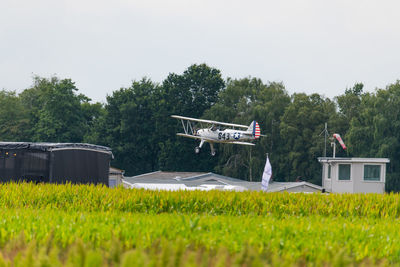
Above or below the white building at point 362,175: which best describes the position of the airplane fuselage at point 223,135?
above

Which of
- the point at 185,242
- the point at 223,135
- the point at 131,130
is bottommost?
the point at 185,242

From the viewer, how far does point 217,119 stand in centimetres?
8862

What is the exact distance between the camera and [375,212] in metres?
18.8

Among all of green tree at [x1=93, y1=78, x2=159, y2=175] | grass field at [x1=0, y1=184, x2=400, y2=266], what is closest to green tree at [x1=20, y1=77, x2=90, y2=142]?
green tree at [x1=93, y1=78, x2=159, y2=175]

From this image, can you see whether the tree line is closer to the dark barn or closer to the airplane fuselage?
the airplane fuselage

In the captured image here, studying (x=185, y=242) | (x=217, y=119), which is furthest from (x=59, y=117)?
(x=185, y=242)

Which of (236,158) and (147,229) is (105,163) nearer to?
(147,229)

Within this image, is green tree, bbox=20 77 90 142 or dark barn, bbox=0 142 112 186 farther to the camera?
green tree, bbox=20 77 90 142

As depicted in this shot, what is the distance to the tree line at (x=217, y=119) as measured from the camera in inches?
3110

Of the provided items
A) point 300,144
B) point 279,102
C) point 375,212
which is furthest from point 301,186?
point 375,212

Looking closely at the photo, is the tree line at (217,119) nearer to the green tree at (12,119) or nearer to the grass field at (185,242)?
the green tree at (12,119)

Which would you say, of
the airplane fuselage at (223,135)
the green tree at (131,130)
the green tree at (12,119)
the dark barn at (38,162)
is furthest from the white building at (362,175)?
the green tree at (12,119)

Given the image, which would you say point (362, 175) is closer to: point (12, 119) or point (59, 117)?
point (59, 117)

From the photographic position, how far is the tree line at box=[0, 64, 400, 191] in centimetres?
7900
